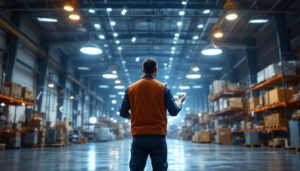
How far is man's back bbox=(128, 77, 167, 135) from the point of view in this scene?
2068 millimetres

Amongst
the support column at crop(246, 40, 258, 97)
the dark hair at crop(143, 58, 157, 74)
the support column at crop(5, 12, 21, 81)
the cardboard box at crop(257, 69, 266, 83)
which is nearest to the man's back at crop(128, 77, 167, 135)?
the dark hair at crop(143, 58, 157, 74)

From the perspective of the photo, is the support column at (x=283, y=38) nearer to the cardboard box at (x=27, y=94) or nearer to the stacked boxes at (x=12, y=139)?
the cardboard box at (x=27, y=94)

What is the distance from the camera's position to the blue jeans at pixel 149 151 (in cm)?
201

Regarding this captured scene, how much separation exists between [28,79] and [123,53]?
29.1 ft

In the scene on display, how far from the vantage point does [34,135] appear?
13.1m

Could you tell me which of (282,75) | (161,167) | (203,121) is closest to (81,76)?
(203,121)

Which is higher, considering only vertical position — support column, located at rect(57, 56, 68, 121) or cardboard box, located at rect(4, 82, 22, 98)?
support column, located at rect(57, 56, 68, 121)

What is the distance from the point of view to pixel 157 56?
76.8 feet

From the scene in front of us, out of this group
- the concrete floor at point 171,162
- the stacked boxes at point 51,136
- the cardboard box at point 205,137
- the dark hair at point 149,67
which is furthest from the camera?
the cardboard box at point 205,137

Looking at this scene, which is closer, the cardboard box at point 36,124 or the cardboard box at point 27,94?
the cardboard box at point 27,94

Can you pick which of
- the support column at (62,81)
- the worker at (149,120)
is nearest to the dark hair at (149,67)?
the worker at (149,120)

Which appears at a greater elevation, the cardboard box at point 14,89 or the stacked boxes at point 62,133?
the cardboard box at point 14,89

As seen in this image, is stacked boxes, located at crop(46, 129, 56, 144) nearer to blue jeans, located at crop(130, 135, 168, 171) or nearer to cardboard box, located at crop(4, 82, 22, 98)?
cardboard box, located at crop(4, 82, 22, 98)

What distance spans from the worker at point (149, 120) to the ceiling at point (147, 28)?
415 inches
